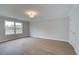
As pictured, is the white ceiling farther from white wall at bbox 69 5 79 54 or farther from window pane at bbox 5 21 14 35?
window pane at bbox 5 21 14 35

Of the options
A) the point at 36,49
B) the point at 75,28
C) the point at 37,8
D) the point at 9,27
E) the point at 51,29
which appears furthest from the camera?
the point at 51,29

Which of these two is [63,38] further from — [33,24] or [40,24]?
[33,24]

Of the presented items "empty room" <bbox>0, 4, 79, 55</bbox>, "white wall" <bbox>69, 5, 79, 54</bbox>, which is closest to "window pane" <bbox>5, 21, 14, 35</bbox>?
"empty room" <bbox>0, 4, 79, 55</bbox>

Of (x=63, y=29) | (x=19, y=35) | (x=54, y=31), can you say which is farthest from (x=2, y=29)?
(x=63, y=29)

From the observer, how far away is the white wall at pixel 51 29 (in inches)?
228

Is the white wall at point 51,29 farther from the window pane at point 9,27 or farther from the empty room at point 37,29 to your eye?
the window pane at point 9,27

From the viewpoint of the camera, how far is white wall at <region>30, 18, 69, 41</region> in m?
5.79

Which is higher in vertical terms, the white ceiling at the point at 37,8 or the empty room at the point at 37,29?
the white ceiling at the point at 37,8

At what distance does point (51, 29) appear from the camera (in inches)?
266

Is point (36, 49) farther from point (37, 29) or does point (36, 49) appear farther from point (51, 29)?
point (37, 29)

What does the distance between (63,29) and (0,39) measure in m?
4.46

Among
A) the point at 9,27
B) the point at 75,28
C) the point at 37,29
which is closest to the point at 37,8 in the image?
the point at 75,28

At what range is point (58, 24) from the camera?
6215 mm

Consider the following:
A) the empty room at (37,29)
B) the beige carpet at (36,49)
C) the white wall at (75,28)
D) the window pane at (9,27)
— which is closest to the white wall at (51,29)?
the empty room at (37,29)
